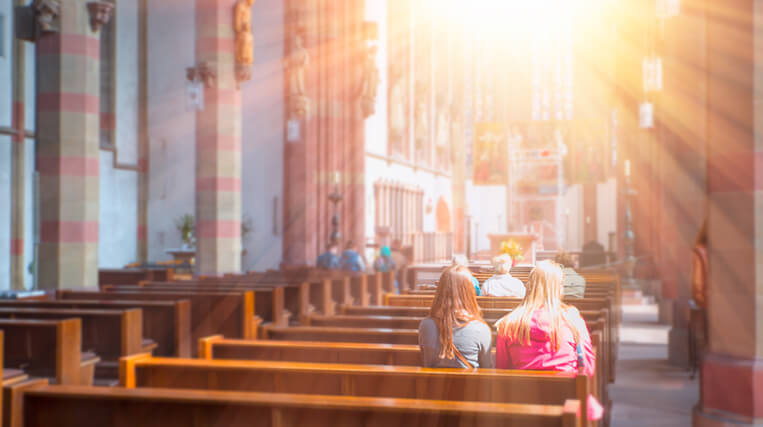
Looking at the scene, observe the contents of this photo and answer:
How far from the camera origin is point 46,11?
8.51 meters

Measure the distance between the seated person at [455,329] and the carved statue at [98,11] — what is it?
8636mm

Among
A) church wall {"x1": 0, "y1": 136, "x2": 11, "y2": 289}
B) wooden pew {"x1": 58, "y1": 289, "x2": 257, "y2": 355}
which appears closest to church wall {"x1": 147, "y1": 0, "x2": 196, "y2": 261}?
church wall {"x1": 0, "y1": 136, "x2": 11, "y2": 289}

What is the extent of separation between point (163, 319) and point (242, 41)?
23.2ft

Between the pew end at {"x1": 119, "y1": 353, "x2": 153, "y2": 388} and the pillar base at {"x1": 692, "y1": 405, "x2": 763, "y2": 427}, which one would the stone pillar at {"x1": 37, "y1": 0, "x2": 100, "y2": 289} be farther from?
the pillar base at {"x1": 692, "y1": 405, "x2": 763, "y2": 427}

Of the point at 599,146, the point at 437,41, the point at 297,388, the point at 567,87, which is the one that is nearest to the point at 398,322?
the point at 297,388

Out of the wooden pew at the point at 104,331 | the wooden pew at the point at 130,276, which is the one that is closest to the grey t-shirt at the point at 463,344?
the wooden pew at the point at 104,331

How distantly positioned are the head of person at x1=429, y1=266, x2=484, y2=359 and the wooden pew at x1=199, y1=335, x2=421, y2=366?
7.19 ft

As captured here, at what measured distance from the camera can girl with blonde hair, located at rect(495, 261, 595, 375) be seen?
137 cm

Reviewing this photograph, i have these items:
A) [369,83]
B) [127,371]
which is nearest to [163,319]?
[127,371]

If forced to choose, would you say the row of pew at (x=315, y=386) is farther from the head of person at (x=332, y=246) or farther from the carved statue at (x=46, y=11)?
the head of person at (x=332, y=246)

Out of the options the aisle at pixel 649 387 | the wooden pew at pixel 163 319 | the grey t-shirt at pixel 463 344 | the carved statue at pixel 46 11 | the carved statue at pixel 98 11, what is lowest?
the aisle at pixel 649 387

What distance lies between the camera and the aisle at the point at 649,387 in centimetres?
621

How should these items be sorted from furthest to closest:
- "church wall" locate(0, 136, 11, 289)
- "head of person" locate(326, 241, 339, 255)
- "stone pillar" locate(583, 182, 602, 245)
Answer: "stone pillar" locate(583, 182, 602, 245) < "church wall" locate(0, 136, 11, 289) < "head of person" locate(326, 241, 339, 255)

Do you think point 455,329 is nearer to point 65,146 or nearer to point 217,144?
point 65,146
